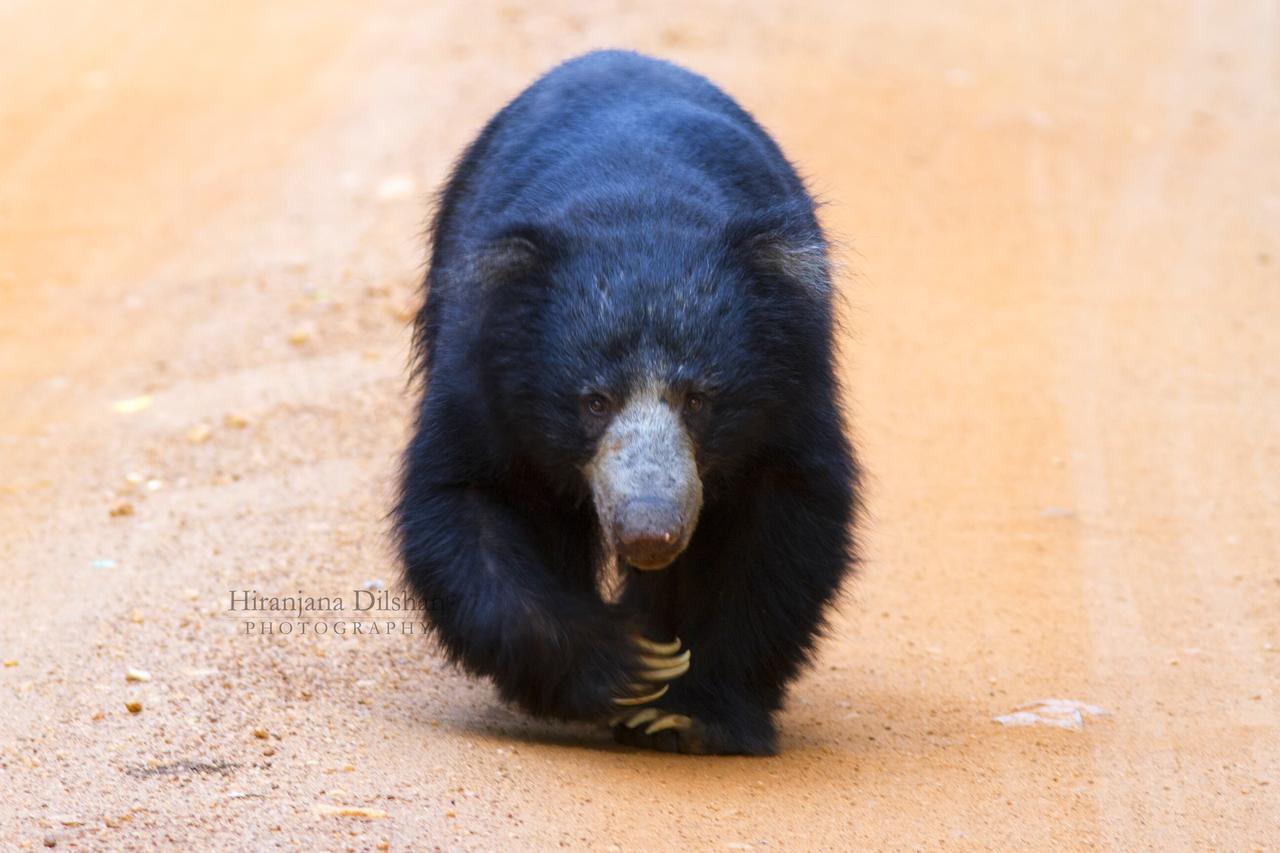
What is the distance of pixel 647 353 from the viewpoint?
3885mm

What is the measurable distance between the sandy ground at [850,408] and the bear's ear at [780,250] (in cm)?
121

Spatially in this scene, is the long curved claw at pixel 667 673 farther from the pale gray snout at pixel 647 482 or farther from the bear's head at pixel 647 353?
the pale gray snout at pixel 647 482

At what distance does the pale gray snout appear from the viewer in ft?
12.0

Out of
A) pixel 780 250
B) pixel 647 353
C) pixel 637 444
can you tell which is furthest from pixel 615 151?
pixel 637 444

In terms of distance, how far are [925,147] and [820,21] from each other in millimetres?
3456

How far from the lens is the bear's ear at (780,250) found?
13.6 feet

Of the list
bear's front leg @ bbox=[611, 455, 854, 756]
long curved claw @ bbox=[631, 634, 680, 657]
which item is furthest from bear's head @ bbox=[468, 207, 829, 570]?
long curved claw @ bbox=[631, 634, 680, 657]

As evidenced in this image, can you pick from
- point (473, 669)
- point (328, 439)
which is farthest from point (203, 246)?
point (473, 669)

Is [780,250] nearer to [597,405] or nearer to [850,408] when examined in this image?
[597,405]

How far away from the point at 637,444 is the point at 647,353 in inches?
8.6

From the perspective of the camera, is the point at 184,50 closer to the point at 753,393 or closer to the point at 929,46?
the point at 929,46

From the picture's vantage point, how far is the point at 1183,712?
475 centimetres

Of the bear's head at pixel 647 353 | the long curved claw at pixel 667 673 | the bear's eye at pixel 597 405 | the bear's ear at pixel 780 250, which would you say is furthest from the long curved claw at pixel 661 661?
the bear's ear at pixel 780 250

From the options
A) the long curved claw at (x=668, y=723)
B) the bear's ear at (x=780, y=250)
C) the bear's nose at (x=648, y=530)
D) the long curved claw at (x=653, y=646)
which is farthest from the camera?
the long curved claw at (x=668, y=723)
